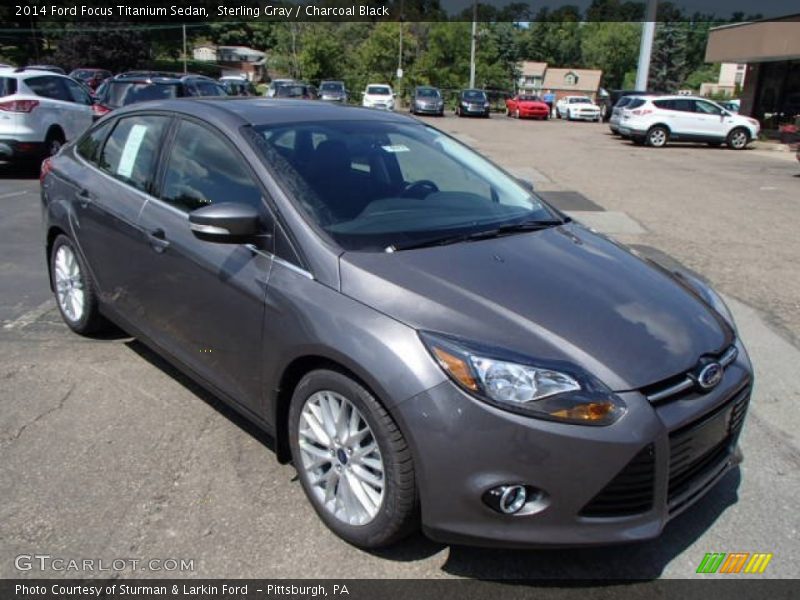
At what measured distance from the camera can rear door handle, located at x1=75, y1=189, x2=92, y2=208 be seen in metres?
4.18

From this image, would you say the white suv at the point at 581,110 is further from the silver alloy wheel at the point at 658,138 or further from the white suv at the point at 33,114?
the white suv at the point at 33,114

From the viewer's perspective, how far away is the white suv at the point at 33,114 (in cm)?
1118

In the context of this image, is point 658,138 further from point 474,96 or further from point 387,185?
point 387,185

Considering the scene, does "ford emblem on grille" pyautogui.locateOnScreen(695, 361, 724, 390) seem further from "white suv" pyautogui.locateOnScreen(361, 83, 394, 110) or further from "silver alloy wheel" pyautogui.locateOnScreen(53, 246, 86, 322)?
"white suv" pyautogui.locateOnScreen(361, 83, 394, 110)

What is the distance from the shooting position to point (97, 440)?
136 inches

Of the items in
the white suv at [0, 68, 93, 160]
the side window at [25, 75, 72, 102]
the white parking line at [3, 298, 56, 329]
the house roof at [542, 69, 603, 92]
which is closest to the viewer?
the white parking line at [3, 298, 56, 329]

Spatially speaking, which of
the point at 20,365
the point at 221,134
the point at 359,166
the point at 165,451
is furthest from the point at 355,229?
the point at 20,365

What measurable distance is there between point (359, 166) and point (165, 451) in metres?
1.66

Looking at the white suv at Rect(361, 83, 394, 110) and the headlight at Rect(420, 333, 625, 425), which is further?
the white suv at Rect(361, 83, 394, 110)

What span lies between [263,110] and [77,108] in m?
10.6

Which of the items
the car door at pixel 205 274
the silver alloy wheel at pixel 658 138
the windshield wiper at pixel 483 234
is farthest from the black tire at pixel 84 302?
the silver alloy wheel at pixel 658 138

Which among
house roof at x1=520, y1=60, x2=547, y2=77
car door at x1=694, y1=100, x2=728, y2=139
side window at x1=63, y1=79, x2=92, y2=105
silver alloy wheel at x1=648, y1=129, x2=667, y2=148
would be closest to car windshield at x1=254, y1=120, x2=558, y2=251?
side window at x1=63, y1=79, x2=92, y2=105

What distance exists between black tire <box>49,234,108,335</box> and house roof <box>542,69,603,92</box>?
262ft

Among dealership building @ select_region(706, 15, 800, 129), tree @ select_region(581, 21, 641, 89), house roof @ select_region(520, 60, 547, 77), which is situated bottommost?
dealership building @ select_region(706, 15, 800, 129)
